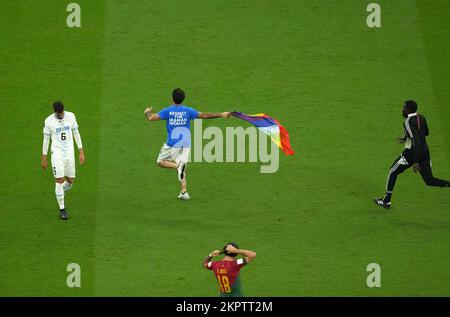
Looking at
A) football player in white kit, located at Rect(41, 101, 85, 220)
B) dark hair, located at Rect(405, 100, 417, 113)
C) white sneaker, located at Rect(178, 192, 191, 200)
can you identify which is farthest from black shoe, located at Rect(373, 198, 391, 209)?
football player in white kit, located at Rect(41, 101, 85, 220)

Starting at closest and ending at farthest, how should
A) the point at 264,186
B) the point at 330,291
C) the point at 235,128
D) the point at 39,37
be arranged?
the point at 330,291
the point at 264,186
the point at 235,128
the point at 39,37

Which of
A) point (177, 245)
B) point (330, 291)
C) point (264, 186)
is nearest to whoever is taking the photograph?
point (330, 291)

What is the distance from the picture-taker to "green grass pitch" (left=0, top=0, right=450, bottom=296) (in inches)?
766

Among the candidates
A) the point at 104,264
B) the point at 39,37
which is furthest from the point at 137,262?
the point at 39,37

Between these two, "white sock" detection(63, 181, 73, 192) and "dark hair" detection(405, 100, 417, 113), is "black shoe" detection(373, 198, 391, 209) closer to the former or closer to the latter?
"dark hair" detection(405, 100, 417, 113)

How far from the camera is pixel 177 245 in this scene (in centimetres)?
2006

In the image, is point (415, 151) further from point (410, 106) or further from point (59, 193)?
point (59, 193)

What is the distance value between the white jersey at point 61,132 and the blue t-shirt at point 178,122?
1882mm

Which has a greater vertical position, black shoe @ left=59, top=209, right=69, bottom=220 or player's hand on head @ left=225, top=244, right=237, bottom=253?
black shoe @ left=59, top=209, right=69, bottom=220

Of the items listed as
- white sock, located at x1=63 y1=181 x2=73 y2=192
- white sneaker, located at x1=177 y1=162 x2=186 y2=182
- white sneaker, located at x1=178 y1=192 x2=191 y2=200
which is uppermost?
white sneaker, located at x1=177 y1=162 x2=186 y2=182

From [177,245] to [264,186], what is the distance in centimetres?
296

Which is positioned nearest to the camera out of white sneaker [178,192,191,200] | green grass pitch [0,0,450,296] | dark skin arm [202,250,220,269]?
dark skin arm [202,250,220,269]

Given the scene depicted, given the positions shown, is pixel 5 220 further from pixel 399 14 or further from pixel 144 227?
pixel 399 14

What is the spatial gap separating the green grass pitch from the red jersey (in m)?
1.87
